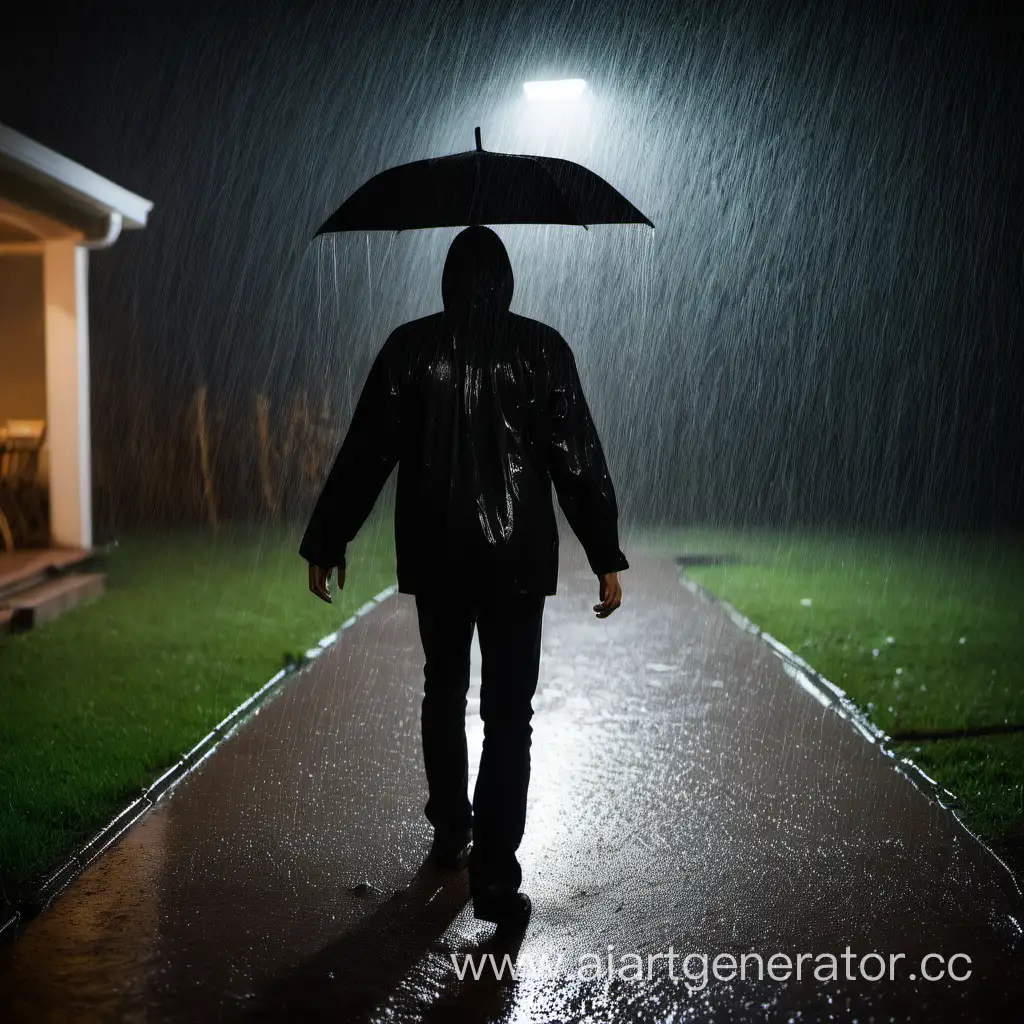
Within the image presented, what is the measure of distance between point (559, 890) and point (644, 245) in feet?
71.3

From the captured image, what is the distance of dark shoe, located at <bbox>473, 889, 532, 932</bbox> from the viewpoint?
136 inches

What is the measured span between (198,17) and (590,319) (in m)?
9.18

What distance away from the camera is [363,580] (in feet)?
36.6

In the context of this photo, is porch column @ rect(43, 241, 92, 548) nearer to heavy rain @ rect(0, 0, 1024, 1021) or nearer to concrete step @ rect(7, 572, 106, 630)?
heavy rain @ rect(0, 0, 1024, 1021)

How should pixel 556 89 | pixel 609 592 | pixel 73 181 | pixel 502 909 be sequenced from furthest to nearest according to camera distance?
pixel 556 89
pixel 73 181
pixel 609 592
pixel 502 909

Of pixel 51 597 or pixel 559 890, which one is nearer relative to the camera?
pixel 559 890

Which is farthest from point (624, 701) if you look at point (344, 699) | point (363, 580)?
point (363, 580)

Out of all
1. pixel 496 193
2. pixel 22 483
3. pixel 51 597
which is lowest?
pixel 51 597

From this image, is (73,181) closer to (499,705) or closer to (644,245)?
(499,705)

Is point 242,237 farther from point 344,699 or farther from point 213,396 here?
point 344,699

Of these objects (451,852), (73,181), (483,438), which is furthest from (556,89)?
(451,852)

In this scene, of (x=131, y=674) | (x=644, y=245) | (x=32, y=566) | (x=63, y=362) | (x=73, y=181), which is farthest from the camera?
(x=644, y=245)

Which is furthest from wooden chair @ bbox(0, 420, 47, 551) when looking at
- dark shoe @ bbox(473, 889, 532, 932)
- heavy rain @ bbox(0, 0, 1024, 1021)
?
dark shoe @ bbox(473, 889, 532, 932)

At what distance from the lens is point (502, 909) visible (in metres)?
3.47
